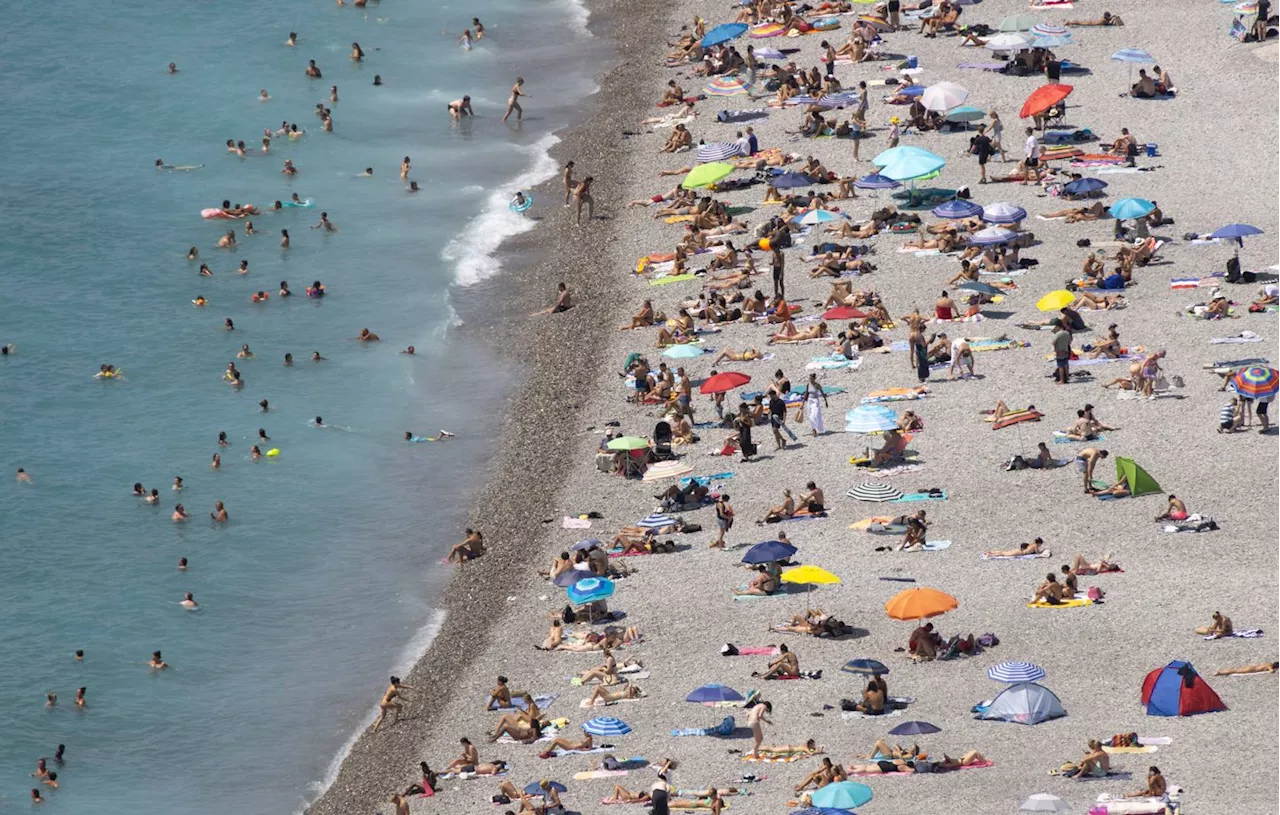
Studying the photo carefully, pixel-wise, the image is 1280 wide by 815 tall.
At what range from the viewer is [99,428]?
45.3 metres

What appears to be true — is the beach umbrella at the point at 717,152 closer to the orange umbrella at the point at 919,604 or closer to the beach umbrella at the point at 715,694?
the orange umbrella at the point at 919,604

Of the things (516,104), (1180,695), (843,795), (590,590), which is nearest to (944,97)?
(516,104)

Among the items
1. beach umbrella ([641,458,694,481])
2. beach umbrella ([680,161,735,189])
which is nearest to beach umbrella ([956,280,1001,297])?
beach umbrella ([641,458,694,481])

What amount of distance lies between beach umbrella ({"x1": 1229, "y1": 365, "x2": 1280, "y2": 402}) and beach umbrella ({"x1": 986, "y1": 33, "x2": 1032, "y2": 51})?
66.9 feet

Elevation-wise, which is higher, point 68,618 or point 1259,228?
point 1259,228

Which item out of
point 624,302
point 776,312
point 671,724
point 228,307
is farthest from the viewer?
point 228,307

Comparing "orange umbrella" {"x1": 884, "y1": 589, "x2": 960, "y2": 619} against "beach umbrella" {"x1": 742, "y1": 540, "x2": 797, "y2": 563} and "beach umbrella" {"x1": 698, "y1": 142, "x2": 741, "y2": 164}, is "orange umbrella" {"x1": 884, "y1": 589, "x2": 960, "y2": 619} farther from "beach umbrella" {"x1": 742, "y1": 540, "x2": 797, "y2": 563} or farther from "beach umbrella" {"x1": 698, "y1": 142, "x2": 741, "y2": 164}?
"beach umbrella" {"x1": 698, "y1": 142, "x2": 741, "y2": 164}

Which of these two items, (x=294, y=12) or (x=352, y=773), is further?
(x=294, y=12)

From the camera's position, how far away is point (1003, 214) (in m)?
44.8

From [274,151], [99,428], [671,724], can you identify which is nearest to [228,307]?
[99,428]

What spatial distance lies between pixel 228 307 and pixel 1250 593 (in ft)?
95.1

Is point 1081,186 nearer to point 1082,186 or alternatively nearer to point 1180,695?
point 1082,186

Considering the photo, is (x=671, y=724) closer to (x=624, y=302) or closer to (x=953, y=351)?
(x=953, y=351)

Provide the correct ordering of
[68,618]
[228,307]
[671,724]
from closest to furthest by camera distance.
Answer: [671,724]
[68,618]
[228,307]
